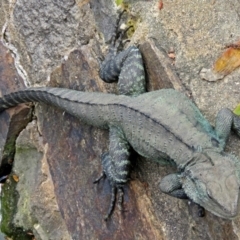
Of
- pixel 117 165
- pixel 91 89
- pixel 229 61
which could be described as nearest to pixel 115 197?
pixel 117 165

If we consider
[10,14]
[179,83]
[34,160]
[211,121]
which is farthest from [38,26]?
[211,121]

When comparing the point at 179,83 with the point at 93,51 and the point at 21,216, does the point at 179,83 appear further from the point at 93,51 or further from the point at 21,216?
the point at 21,216

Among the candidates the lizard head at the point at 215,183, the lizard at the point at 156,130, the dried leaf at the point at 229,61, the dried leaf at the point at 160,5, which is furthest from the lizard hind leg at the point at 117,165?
the dried leaf at the point at 160,5

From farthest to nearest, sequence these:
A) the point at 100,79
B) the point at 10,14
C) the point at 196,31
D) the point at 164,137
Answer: the point at 10,14 < the point at 100,79 < the point at 196,31 < the point at 164,137

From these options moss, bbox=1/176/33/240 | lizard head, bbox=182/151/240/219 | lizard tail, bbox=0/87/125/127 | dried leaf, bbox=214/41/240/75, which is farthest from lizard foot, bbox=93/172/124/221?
dried leaf, bbox=214/41/240/75

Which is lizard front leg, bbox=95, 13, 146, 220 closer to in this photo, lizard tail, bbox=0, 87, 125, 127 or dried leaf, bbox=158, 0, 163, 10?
lizard tail, bbox=0, 87, 125, 127

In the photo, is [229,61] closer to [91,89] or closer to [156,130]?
[156,130]
